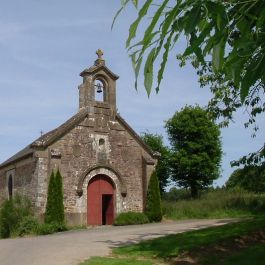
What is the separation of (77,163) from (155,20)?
24.0 metres

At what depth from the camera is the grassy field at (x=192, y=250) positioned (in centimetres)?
1168

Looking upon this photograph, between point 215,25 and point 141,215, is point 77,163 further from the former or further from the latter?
point 215,25

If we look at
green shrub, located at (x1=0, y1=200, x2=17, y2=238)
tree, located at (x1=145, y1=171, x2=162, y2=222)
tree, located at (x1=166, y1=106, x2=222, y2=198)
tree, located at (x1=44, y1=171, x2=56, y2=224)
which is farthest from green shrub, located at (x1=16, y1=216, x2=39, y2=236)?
tree, located at (x1=166, y1=106, x2=222, y2=198)

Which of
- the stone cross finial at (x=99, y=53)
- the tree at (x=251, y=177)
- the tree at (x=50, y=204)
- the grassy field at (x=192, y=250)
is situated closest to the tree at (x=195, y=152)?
the stone cross finial at (x=99, y=53)

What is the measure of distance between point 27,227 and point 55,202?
79.2 inches

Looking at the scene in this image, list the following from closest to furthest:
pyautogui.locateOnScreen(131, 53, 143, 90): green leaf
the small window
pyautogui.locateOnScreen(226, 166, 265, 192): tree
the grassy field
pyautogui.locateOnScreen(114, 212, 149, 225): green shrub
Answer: pyautogui.locateOnScreen(131, 53, 143, 90): green leaf, the grassy field, pyautogui.locateOnScreen(226, 166, 265, 192): tree, pyautogui.locateOnScreen(114, 212, 149, 225): green shrub, the small window

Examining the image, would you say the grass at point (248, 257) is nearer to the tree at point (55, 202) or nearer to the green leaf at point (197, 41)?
the green leaf at point (197, 41)

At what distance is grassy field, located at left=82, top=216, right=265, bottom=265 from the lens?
11.7 meters

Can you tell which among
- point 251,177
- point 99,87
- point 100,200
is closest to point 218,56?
point 251,177

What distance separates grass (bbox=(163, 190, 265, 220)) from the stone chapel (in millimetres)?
2351

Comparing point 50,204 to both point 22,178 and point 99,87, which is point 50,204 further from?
point 99,87

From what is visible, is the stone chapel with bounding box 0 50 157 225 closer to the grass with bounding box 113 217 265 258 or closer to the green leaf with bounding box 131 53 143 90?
the grass with bounding box 113 217 265 258

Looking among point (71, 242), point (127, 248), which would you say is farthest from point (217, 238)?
point (71, 242)

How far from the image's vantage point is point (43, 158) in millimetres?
24531
